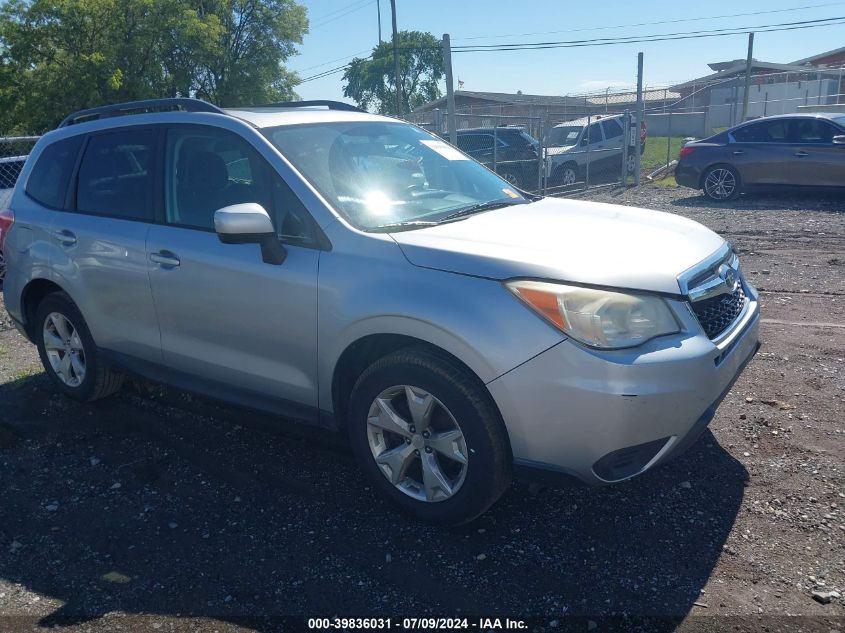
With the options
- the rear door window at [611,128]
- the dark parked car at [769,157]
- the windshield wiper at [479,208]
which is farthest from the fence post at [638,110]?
the windshield wiper at [479,208]

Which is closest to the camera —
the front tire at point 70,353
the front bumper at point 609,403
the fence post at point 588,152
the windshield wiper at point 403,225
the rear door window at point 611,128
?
the front bumper at point 609,403

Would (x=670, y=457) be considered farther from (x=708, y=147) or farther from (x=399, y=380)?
(x=708, y=147)

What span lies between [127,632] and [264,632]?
54 cm

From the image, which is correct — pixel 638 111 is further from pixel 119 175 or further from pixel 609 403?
pixel 609 403

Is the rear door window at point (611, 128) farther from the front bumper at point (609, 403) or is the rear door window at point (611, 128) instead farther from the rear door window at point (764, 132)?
the front bumper at point (609, 403)

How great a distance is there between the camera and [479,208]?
4234mm

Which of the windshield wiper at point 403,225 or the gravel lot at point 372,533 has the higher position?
the windshield wiper at point 403,225

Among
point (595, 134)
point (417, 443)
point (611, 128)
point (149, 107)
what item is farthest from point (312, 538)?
point (611, 128)

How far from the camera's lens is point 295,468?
423cm

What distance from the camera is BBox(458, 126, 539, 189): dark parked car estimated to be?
1739 cm

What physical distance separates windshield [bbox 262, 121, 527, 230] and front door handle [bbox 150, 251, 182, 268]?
34.3 inches

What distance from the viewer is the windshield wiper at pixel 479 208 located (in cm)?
398

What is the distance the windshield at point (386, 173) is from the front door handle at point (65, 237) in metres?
1.68

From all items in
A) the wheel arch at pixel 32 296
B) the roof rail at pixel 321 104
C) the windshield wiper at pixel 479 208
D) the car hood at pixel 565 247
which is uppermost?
Answer: the roof rail at pixel 321 104
